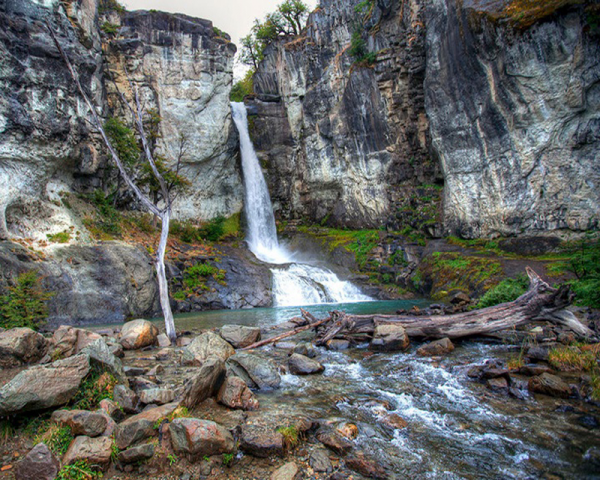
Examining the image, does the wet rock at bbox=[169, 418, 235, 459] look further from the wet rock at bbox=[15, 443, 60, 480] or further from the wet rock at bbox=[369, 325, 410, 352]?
the wet rock at bbox=[369, 325, 410, 352]

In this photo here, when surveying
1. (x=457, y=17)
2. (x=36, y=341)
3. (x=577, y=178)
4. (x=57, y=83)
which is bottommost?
(x=36, y=341)

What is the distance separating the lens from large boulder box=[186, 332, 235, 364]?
682 centimetres

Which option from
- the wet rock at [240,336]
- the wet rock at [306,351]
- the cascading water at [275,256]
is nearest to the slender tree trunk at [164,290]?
the wet rock at [240,336]

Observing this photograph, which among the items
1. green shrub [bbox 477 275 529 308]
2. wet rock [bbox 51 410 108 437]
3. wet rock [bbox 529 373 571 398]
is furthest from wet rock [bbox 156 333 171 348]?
green shrub [bbox 477 275 529 308]

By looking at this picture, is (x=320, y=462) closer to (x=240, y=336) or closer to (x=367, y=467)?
(x=367, y=467)

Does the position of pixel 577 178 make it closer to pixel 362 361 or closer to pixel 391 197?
pixel 391 197

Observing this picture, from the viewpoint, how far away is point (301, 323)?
10523mm

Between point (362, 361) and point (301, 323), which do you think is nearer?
point (362, 361)

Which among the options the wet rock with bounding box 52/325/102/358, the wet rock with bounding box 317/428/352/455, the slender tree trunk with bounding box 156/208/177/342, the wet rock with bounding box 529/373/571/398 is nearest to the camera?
the wet rock with bounding box 317/428/352/455

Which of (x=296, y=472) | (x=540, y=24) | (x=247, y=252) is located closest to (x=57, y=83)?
(x=247, y=252)

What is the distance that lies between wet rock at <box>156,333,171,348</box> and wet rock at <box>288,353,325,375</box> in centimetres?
394

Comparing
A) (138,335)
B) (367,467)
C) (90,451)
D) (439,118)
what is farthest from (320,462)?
(439,118)

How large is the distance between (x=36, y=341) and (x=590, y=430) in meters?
8.18

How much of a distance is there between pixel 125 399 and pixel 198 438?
1513 millimetres
